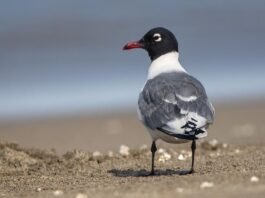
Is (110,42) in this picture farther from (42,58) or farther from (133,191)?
(133,191)

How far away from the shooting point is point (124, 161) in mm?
11984

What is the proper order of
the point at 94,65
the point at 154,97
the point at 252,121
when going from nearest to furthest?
1. the point at 154,97
2. the point at 252,121
3. the point at 94,65

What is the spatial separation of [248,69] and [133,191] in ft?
35.4

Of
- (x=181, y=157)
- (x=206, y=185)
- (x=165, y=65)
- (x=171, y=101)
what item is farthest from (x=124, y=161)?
(x=206, y=185)

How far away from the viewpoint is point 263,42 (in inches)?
845

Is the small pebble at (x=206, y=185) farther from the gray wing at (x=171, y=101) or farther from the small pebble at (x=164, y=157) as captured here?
the small pebble at (x=164, y=157)

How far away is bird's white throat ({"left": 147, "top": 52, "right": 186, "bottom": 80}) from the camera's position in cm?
1094

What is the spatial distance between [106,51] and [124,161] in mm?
9935

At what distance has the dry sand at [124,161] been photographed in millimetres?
8781

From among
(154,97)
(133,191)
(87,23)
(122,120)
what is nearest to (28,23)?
(87,23)

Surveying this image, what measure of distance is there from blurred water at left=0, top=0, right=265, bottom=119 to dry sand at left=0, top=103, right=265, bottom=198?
98cm

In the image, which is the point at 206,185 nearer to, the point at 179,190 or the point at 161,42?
the point at 179,190

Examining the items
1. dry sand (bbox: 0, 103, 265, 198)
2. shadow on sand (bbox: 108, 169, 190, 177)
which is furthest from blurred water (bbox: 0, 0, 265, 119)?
shadow on sand (bbox: 108, 169, 190, 177)

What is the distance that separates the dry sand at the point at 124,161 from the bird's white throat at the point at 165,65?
1.06 m
